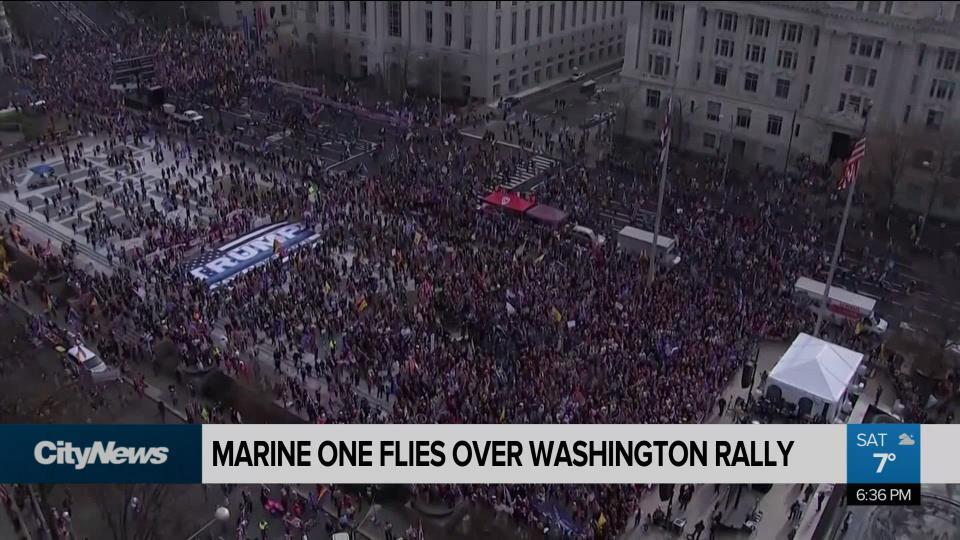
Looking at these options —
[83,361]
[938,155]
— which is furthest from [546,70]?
[83,361]

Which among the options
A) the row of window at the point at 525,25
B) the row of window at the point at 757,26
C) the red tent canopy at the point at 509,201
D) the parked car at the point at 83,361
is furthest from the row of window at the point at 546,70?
the parked car at the point at 83,361

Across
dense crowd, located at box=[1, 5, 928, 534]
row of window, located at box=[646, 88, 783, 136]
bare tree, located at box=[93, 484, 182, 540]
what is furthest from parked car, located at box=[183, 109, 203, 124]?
bare tree, located at box=[93, 484, 182, 540]

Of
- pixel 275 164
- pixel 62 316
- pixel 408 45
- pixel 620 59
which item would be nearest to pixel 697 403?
pixel 62 316

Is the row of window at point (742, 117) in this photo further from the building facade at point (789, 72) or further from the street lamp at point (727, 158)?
the street lamp at point (727, 158)

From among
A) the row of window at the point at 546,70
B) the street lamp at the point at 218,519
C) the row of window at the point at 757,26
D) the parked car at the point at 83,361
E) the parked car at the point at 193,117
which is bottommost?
the street lamp at the point at 218,519

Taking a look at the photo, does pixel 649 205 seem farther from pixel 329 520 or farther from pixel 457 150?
pixel 329 520

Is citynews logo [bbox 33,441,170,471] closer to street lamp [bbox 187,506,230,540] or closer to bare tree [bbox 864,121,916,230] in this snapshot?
street lamp [bbox 187,506,230,540]
